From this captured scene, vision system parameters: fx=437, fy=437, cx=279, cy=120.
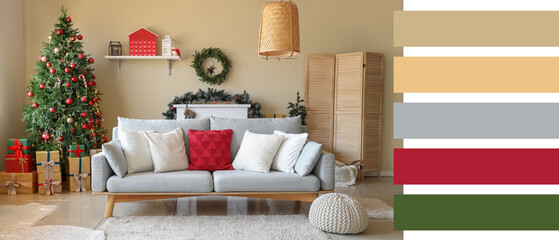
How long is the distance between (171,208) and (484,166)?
365cm

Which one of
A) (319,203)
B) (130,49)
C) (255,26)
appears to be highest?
(255,26)

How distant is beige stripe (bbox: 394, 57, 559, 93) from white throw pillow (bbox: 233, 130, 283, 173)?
3.10 metres

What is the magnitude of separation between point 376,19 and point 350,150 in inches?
75.8

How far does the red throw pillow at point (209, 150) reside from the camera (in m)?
3.92

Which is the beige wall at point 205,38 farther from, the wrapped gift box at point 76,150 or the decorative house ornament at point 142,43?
the wrapped gift box at point 76,150

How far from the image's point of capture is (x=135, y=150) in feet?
12.2

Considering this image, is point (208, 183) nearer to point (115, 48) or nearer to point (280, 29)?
point (280, 29)

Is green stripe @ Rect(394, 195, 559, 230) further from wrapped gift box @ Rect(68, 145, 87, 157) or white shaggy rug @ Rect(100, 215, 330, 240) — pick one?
wrapped gift box @ Rect(68, 145, 87, 157)

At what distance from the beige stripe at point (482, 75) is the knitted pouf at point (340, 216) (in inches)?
102

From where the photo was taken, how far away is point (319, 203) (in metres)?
3.32

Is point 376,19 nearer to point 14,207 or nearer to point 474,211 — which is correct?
point 14,207

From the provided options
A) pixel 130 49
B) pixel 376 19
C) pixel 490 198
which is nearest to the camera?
pixel 490 198

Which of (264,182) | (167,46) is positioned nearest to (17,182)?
(167,46)

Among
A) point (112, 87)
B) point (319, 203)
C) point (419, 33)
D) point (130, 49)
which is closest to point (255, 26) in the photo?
point (130, 49)
